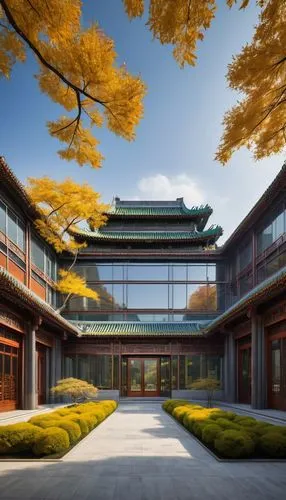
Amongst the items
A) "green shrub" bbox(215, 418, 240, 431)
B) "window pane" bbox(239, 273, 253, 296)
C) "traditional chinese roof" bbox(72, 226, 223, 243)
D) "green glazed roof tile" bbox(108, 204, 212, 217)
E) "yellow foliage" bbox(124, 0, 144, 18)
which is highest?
"green glazed roof tile" bbox(108, 204, 212, 217)

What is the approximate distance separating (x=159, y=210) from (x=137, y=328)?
9.40 meters

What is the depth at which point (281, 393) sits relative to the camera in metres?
19.3

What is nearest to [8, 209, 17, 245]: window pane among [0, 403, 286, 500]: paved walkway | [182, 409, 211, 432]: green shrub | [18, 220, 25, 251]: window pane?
[18, 220, 25, 251]: window pane

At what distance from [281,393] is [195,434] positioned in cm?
721

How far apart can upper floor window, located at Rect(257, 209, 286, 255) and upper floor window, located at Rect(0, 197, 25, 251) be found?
39.1 feet

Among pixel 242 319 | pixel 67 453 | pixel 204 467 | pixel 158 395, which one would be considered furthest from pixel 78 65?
pixel 158 395

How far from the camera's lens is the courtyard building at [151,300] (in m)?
23.7

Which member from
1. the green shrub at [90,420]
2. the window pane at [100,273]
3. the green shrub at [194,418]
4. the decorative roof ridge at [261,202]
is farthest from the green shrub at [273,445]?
the window pane at [100,273]

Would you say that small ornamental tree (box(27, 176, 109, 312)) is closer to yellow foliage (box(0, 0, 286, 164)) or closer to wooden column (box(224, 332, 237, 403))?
wooden column (box(224, 332, 237, 403))

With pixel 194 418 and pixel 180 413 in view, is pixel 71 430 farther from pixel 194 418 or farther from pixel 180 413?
pixel 180 413

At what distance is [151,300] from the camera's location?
33188 mm

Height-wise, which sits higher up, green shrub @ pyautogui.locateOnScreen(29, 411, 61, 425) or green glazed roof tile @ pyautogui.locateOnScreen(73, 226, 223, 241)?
green glazed roof tile @ pyautogui.locateOnScreen(73, 226, 223, 241)

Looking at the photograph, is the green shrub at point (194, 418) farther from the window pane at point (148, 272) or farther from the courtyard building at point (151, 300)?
the window pane at point (148, 272)

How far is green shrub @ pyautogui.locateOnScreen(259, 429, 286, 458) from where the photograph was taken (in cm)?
1000
